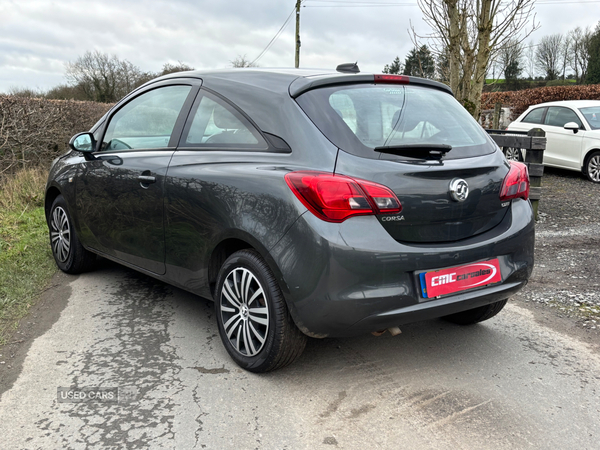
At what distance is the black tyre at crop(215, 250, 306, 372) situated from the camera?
2.87 metres

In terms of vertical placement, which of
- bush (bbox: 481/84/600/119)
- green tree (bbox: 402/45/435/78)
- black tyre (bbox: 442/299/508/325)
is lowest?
black tyre (bbox: 442/299/508/325)

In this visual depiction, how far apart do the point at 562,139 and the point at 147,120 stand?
10.2m

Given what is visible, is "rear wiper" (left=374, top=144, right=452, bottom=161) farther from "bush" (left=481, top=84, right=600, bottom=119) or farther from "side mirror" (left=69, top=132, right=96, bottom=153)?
"bush" (left=481, top=84, right=600, bottom=119)

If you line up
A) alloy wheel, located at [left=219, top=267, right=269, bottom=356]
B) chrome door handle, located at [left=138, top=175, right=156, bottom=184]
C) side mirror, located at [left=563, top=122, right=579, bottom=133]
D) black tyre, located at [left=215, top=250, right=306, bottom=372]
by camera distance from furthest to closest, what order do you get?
side mirror, located at [left=563, top=122, right=579, bottom=133] → chrome door handle, located at [left=138, top=175, right=156, bottom=184] → alloy wheel, located at [left=219, top=267, right=269, bottom=356] → black tyre, located at [left=215, top=250, right=306, bottom=372]

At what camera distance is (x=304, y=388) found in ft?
9.82

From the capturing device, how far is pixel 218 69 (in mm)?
3654

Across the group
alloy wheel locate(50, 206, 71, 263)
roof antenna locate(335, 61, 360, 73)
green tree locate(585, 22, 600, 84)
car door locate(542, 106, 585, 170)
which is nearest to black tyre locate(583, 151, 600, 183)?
car door locate(542, 106, 585, 170)

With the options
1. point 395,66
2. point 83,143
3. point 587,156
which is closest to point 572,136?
point 587,156

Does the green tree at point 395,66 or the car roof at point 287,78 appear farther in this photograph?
the green tree at point 395,66

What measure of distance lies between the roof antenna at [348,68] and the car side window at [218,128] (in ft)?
2.37

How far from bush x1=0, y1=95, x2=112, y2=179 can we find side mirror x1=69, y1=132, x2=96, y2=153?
591 centimetres

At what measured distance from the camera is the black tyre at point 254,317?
2.87 m

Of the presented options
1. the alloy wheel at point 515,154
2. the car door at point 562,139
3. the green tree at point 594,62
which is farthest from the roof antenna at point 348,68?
the green tree at point 594,62

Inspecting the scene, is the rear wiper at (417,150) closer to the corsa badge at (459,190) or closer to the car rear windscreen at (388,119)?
the car rear windscreen at (388,119)
